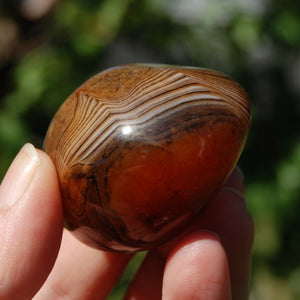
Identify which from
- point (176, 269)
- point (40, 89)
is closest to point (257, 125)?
point (40, 89)

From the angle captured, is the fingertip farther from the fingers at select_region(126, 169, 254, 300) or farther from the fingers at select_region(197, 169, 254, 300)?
the fingers at select_region(197, 169, 254, 300)

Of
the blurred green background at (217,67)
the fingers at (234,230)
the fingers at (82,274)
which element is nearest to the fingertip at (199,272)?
the fingers at (234,230)

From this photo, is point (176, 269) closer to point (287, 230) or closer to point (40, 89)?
point (287, 230)

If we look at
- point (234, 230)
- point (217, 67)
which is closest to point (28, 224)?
point (234, 230)

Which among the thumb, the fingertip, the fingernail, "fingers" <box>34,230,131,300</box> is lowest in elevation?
"fingers" <box>34,230,131,300</box>

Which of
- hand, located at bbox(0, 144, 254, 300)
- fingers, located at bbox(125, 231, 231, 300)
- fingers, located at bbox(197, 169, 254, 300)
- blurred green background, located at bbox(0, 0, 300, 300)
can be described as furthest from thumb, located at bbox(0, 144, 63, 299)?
blurred green background, located at bbox(0, 0, 300, 300)

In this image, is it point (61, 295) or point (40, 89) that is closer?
point (61, 295)

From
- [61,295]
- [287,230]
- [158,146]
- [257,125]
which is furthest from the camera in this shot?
[257,125]

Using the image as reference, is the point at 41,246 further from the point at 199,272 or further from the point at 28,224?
the point at 199,272

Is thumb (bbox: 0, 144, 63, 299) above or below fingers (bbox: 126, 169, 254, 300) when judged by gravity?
above
